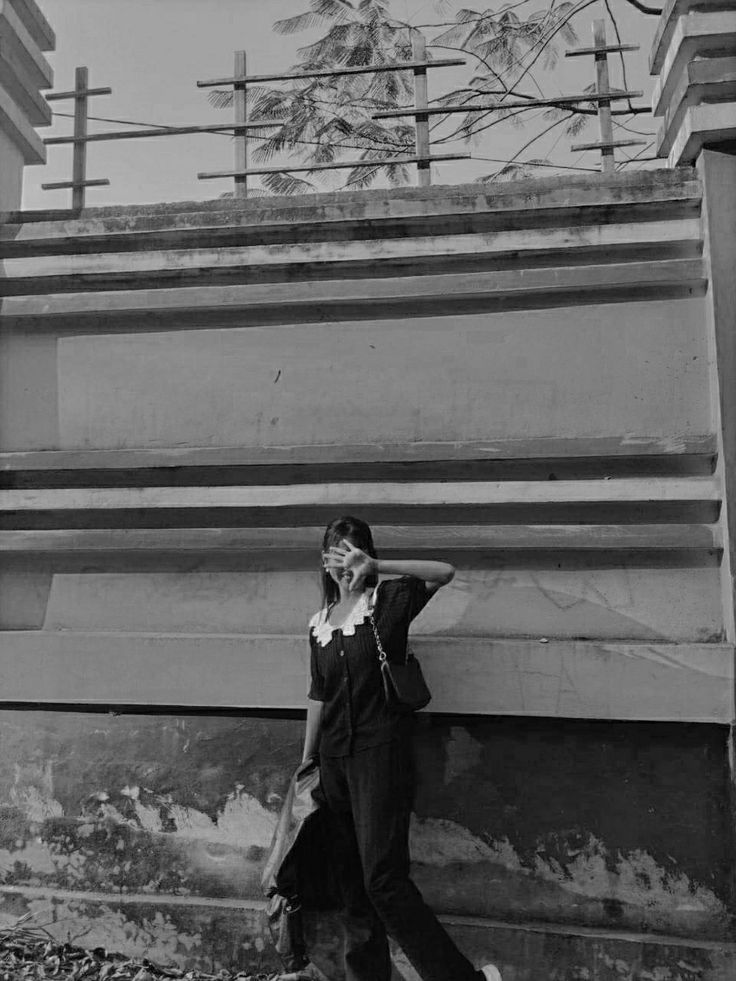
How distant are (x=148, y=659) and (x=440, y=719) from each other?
1.31 metres

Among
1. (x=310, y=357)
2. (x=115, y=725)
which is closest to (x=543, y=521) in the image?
(x=310, y=357)

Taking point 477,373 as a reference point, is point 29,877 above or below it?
below

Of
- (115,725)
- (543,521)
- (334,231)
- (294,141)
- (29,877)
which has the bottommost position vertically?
(29,877)

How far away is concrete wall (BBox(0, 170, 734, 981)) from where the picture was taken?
11.9 ft

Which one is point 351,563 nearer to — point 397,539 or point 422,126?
point 397,539

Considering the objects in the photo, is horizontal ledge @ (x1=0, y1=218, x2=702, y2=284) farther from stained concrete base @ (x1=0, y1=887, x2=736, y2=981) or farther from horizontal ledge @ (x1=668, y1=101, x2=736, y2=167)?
stained concrete base @ (x1=0, y1=887, x2=736, y2=981)

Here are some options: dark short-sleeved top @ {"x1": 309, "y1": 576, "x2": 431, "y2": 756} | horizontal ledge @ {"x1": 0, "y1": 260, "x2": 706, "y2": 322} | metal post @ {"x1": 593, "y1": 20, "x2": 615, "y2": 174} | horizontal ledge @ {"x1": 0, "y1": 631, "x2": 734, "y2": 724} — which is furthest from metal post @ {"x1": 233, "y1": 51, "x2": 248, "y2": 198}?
dark short-sleeved top @ {"x1": 309, "y1": 576, "x2": 431, "y2": 756}

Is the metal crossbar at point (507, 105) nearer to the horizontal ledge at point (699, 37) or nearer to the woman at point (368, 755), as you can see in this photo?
the horizontal ledge at point (699, 37)

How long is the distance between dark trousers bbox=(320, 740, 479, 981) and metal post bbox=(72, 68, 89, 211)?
348 cm

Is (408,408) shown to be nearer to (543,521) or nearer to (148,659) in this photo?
(543,521)

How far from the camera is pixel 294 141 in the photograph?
25.0ft

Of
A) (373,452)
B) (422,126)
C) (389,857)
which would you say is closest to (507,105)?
(422,126)

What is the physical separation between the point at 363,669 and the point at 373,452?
1.05 metres

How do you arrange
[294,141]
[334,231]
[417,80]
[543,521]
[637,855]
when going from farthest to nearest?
1. [294,141]
2. [417,80]
3. [334,231]
4. [543,521]
5. [637,855]
